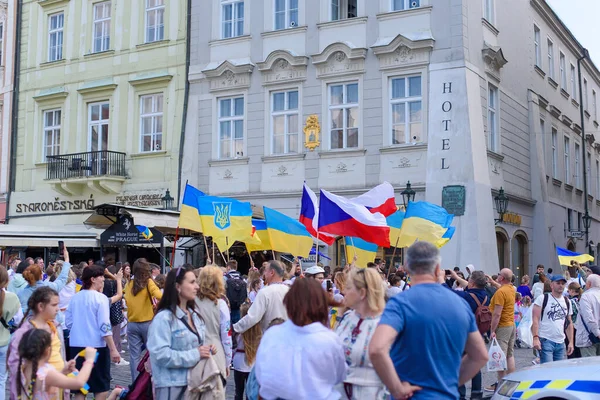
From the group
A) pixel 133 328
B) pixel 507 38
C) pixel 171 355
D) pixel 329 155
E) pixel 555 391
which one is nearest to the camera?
pixel 171 355

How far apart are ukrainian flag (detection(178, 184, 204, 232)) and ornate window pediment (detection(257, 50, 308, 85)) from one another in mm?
9402

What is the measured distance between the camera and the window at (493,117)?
2191 cm

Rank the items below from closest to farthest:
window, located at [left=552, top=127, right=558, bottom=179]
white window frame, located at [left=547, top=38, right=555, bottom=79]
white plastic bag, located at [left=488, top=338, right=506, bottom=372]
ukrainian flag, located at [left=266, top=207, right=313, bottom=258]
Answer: white plastic bag, located at [left=488, top=338, right=506, bottom=372]
ukrainian flag, located at [left=266, top=207, right=313, bottom=258]
window, located at [left=552, top=127, right=558, bottom=179]
white window frame, located at [left=547, top=38, right=555, bottom=79]

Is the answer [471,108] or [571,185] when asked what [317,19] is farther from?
[571,185]

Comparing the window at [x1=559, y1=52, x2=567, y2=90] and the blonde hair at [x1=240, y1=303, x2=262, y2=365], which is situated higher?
the window at [x1=559, y1=52, x2=567, y2=90]

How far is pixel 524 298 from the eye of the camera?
672 inches

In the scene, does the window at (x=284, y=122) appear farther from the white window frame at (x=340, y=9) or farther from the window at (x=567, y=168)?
the window at (x=567, y=168)

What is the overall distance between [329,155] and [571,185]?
1210 cm

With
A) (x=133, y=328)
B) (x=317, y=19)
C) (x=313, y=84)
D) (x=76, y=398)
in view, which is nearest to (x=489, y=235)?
(x=313, y=84)

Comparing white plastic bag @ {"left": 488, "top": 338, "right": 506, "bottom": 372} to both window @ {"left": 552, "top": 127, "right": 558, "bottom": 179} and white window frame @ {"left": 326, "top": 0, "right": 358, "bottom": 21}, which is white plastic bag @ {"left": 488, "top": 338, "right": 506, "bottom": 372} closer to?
white window frame @ {"left": 326, "top": 0, "right": 358, "bottom": 21}

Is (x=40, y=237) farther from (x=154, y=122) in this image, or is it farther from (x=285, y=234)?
(x=285, y=234)

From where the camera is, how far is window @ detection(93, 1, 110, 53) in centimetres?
2644

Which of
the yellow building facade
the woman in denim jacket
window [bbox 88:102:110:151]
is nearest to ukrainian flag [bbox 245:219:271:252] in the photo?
the yellow building facade

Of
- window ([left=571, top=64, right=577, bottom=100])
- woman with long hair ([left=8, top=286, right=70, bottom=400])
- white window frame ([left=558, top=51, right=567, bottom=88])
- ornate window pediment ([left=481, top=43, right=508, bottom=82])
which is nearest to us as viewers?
woman with long hair ([left=8, top=286, right=70, bottom=400])
